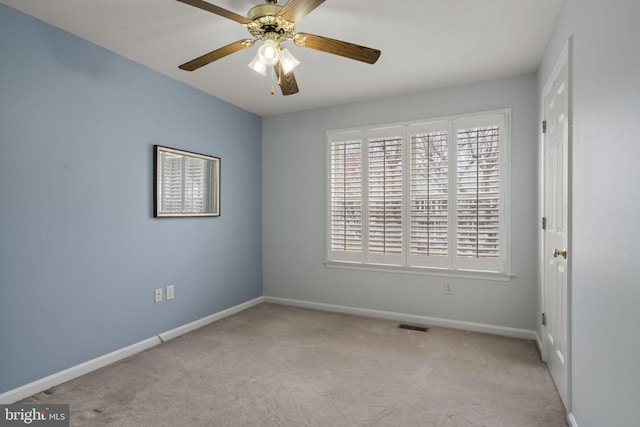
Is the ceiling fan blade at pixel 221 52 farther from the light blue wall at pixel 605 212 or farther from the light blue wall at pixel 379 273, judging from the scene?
the light blue wall at pixel 379 273

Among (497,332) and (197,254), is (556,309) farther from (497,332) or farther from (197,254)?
(197,254)

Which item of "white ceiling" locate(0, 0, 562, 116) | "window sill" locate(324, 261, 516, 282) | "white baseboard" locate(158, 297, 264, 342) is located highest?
"white ceiling" locate(0, 0, 562, 116)

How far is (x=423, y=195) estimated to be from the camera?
143 inches

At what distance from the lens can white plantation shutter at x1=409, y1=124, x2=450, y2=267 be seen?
11.6ft

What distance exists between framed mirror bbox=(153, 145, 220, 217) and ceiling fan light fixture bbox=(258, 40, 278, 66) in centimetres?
158

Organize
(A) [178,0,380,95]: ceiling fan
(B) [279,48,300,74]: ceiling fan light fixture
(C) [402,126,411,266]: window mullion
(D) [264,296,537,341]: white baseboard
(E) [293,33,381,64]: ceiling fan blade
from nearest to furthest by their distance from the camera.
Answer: (A) [178,0,380,95]: ceiling fan
(E) [293,33,381,64]: ceiling fan blade
(B) [279,48,300,74]: ceiling fan light fixture
(D) [264,296,537,341]: white baseboard
(C) [402,126,411,266]: window mullion

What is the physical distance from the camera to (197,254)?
3623 mm

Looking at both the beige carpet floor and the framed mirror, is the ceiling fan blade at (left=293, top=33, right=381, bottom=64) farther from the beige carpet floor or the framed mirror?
the beige carpet floor

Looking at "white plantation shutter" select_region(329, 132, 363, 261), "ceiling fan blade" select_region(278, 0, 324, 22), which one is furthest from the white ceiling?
"white plantation shutter" select_region(329, 132, 363, 261)

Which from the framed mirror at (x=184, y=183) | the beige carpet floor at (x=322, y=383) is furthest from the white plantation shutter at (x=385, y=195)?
A: the framed mirror at (x=184, y=183)

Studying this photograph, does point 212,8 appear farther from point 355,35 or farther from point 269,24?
point 355,35

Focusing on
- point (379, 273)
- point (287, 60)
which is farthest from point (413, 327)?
point (287, 60)

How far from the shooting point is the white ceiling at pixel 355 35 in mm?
2184

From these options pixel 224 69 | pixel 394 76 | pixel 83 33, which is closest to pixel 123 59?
pixel 83 33
